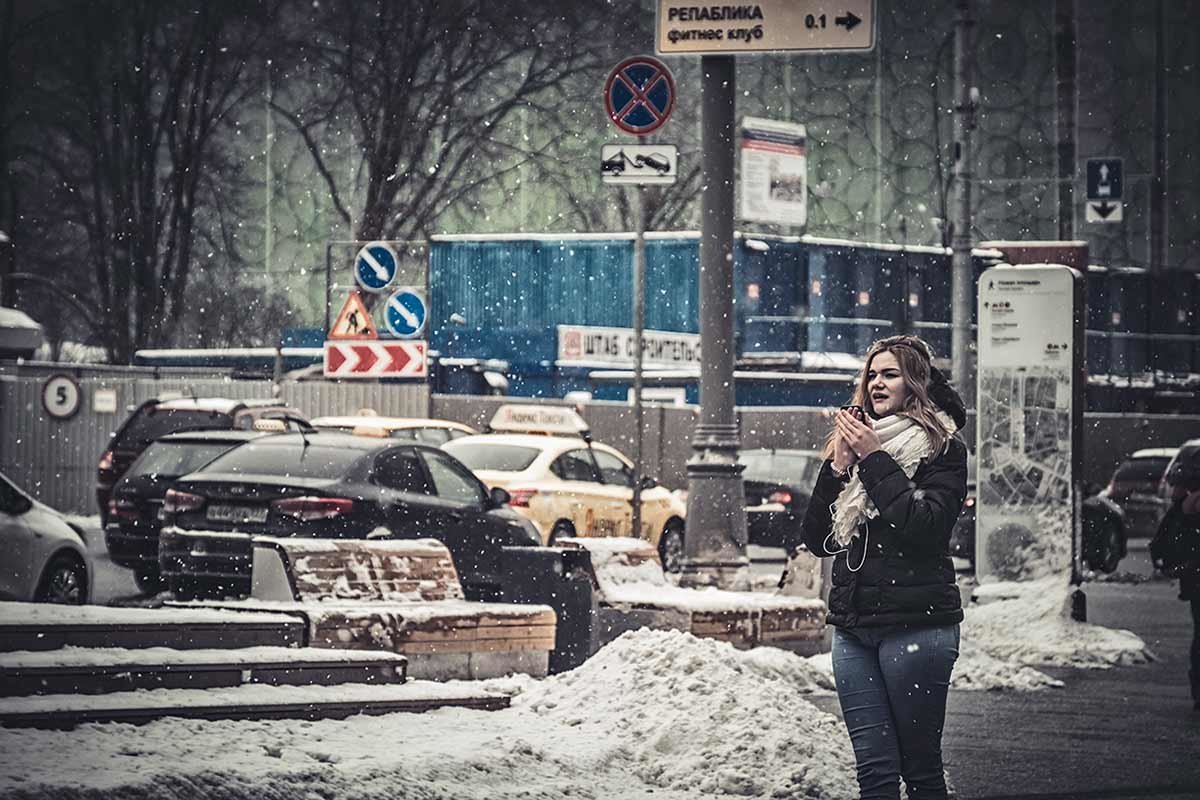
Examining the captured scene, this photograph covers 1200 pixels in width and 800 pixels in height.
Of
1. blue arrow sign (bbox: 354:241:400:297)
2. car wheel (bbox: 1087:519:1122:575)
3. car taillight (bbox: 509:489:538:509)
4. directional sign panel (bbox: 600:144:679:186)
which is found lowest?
car wheel (bbox: 1087:519:1122:575)

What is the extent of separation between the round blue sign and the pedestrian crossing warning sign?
6.41m

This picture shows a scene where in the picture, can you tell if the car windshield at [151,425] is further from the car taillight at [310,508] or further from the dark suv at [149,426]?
the car taillight at [310,508]

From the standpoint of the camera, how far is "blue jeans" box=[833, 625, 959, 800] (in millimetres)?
6336

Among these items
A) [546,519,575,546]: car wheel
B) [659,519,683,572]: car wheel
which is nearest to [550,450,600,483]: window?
[546,519,575,546]: car wheel

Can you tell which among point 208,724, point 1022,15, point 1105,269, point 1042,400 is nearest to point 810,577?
point 1042,400

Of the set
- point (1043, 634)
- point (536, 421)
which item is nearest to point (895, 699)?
point (1043, 634)

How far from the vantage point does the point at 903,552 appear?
250 inches

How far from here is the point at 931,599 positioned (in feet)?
20.8

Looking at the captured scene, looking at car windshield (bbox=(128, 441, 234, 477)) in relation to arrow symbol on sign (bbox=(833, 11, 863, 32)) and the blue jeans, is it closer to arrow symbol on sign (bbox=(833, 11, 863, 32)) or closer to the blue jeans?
arrow symbol on sign (bbox=(833, 11, 863, 32))

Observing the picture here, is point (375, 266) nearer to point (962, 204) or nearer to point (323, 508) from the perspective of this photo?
point (962, 204)

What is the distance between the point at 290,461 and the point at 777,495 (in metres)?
11.9

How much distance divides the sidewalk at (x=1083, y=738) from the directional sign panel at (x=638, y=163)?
4.63 m

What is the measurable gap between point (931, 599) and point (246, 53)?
30.0 meters

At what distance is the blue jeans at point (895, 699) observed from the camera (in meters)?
6.34
